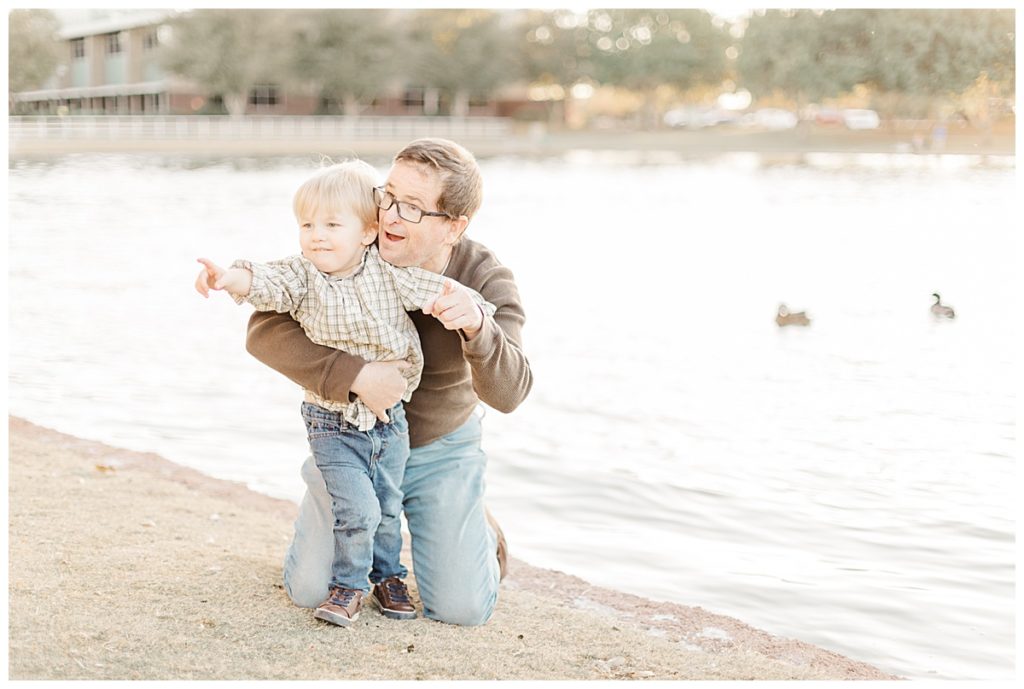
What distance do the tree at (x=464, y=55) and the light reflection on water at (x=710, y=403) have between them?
3303 cm

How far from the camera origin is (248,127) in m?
45.7

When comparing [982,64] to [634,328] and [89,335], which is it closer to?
[634,328]

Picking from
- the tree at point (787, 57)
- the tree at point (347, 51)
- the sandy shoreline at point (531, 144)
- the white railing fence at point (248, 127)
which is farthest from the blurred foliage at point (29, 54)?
the tree at point (347, 51)

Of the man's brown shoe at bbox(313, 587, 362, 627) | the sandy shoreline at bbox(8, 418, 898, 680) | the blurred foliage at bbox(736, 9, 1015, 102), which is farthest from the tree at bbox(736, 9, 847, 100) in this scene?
the man's brown shoe at bbox(313, 587, 362, 627)

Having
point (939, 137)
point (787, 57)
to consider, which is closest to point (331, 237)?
point (939, 137)

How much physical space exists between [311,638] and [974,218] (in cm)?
1933

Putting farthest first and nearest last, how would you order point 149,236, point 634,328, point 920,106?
1. point 149,236
2. point 920,106
3. point 634,328

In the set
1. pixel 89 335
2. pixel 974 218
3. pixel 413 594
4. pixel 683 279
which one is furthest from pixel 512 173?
pixel 413 594

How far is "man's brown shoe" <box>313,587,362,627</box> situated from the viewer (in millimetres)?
3340

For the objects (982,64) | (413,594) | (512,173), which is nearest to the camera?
(413,594)

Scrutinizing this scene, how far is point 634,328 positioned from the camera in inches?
456

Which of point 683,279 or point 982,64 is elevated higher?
point 982,64

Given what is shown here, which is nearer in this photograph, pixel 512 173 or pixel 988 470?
pixel 988 470

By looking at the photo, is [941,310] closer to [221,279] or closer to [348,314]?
[348,314]
